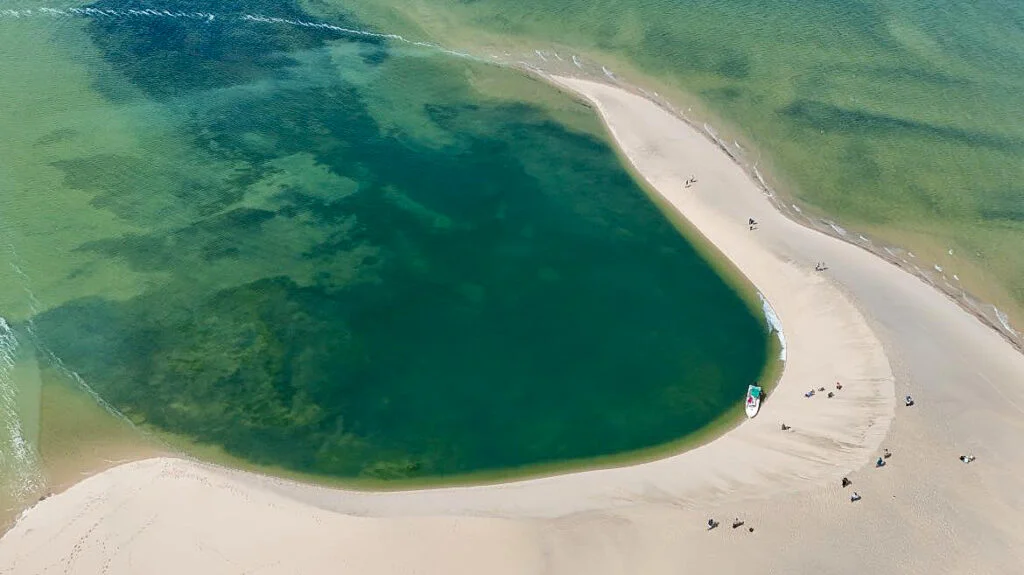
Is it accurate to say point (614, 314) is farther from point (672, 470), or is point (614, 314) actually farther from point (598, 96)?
point (598, 96)

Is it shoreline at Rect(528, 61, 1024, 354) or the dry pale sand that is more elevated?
shoreline at Rect(528, 61, 1024, 354)

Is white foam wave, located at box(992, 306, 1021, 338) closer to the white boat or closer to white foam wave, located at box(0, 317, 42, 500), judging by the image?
the white boat

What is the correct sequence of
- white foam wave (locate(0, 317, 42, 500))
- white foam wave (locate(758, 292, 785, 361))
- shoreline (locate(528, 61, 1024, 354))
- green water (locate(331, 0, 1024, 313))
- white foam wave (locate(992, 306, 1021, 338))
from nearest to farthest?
white foam wave (locate(0, 317, 42, 500)) < white foam wave (locate(758, 292, 785, 361)) < white foam wave (locate(992, 306, 1021, 338)) < shoreline (locate(528, 61, 1024, 354)) < green water (locate(331, 0, 1024, 313))

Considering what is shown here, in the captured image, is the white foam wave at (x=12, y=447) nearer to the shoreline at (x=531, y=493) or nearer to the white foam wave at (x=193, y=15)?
the shoreline at (x=531, y=493)

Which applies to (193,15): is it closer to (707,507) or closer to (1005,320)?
(707,507)

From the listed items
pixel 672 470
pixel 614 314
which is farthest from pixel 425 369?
pixel 672 470

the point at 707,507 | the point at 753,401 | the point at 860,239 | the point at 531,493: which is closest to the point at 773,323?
the point at 753,401

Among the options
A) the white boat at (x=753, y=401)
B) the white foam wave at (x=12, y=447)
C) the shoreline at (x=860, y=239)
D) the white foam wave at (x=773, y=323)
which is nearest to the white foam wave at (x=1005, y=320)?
the shoreline at (x=860, y=239)

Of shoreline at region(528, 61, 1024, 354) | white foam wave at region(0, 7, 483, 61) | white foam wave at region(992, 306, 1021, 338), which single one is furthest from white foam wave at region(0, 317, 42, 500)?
white foam wave at region(992, 306, 1021, 338)
